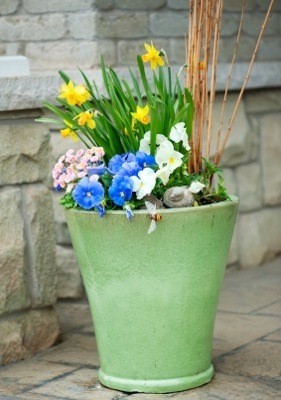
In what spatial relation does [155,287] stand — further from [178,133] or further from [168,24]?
[168,24]

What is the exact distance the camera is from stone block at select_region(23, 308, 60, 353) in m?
3.78

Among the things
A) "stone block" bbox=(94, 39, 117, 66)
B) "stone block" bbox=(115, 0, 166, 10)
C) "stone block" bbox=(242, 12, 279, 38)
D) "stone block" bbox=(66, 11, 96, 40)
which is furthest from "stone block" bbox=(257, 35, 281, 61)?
"stone block" bbox=(66, 11, 96, 40)

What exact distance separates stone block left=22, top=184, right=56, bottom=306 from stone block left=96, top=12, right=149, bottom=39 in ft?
3.34

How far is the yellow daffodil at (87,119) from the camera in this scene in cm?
314

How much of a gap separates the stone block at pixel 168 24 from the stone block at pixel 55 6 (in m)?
0.37

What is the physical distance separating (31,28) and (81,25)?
27 cm

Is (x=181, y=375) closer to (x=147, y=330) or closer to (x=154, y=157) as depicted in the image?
(x=147, y=330)

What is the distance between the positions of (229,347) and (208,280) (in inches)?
25.8

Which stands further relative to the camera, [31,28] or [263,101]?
[263,101]

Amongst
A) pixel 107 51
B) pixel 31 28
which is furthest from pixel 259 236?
pixel 31 28

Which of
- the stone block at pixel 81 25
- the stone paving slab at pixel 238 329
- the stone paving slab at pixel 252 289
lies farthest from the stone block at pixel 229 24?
the stone paving slab at pixel 238 329

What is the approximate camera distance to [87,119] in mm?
3162

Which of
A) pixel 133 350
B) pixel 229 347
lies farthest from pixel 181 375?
pixel 229 347

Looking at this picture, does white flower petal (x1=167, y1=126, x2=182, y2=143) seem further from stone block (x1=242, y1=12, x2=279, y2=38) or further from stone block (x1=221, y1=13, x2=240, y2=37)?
stone block (x1=242, y1=12, x2=279, y2=38)
